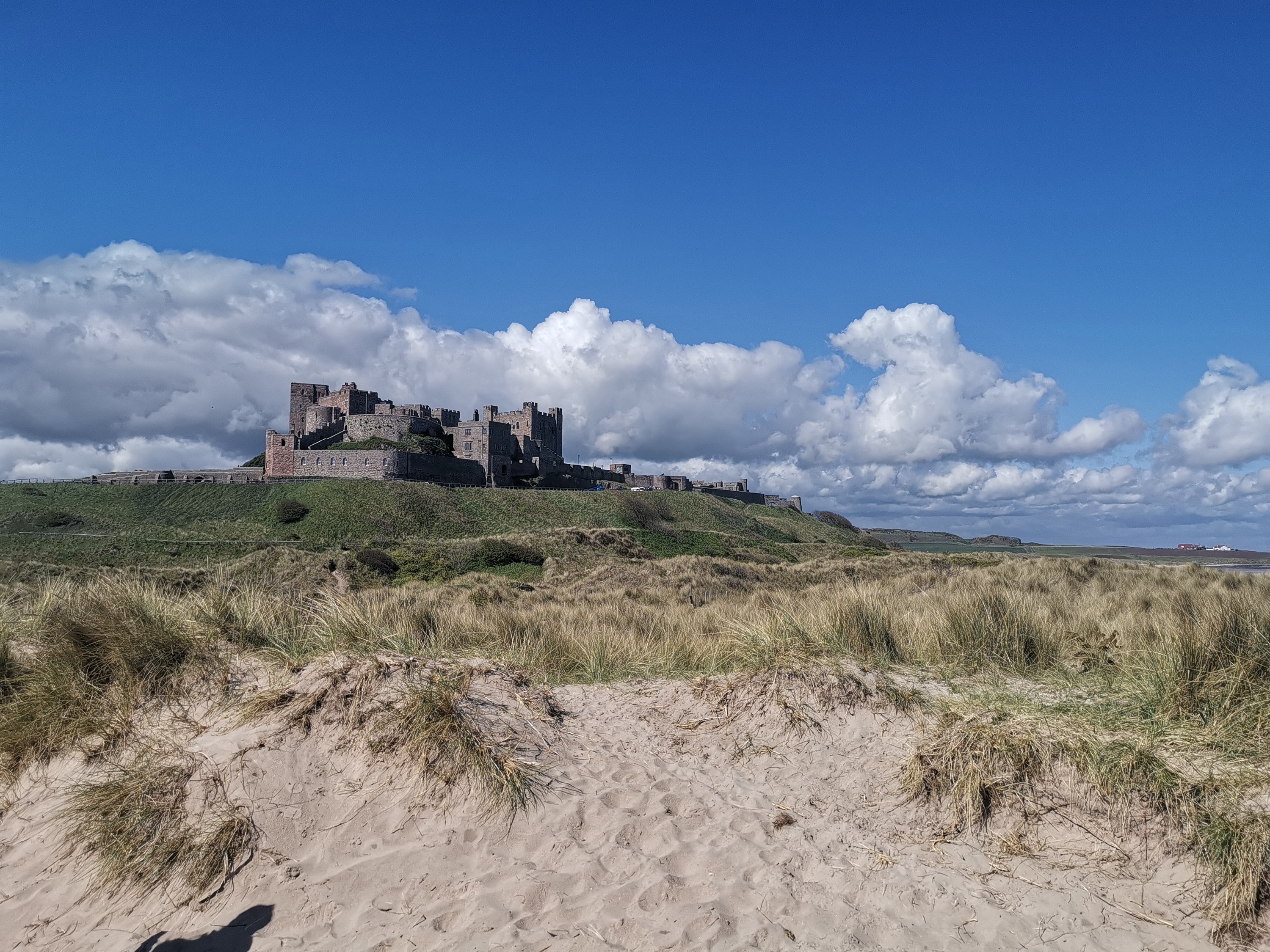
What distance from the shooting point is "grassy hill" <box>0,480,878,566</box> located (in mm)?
40562

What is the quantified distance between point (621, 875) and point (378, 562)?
29023 mm

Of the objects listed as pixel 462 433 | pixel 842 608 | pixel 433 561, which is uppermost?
pixel 462 433

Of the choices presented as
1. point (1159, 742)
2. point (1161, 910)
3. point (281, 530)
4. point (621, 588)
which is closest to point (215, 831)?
point (1161, 910)

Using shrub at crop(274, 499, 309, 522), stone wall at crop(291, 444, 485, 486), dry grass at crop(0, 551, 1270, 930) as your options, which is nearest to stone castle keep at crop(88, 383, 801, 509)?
stone wall at crop(291, 444, 485, 486)

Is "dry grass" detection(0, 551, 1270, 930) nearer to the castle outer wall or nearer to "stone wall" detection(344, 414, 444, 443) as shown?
the castle outer wall

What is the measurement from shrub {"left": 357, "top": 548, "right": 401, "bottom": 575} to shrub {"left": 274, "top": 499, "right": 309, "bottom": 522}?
75.3ft

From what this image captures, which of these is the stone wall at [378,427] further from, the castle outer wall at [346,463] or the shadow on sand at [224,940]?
the shadow on sand at [224,940]

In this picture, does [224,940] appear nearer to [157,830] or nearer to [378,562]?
[157,830]

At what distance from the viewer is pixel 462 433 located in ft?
266

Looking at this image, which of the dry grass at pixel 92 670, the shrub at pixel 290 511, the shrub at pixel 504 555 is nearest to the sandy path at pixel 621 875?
the dry grass at pixel 92 670

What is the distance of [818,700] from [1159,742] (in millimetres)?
2549

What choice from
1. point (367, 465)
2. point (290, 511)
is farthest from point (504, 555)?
point (367, 465)

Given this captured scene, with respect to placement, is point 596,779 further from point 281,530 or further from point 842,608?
point 281,530

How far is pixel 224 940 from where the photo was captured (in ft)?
14.1
